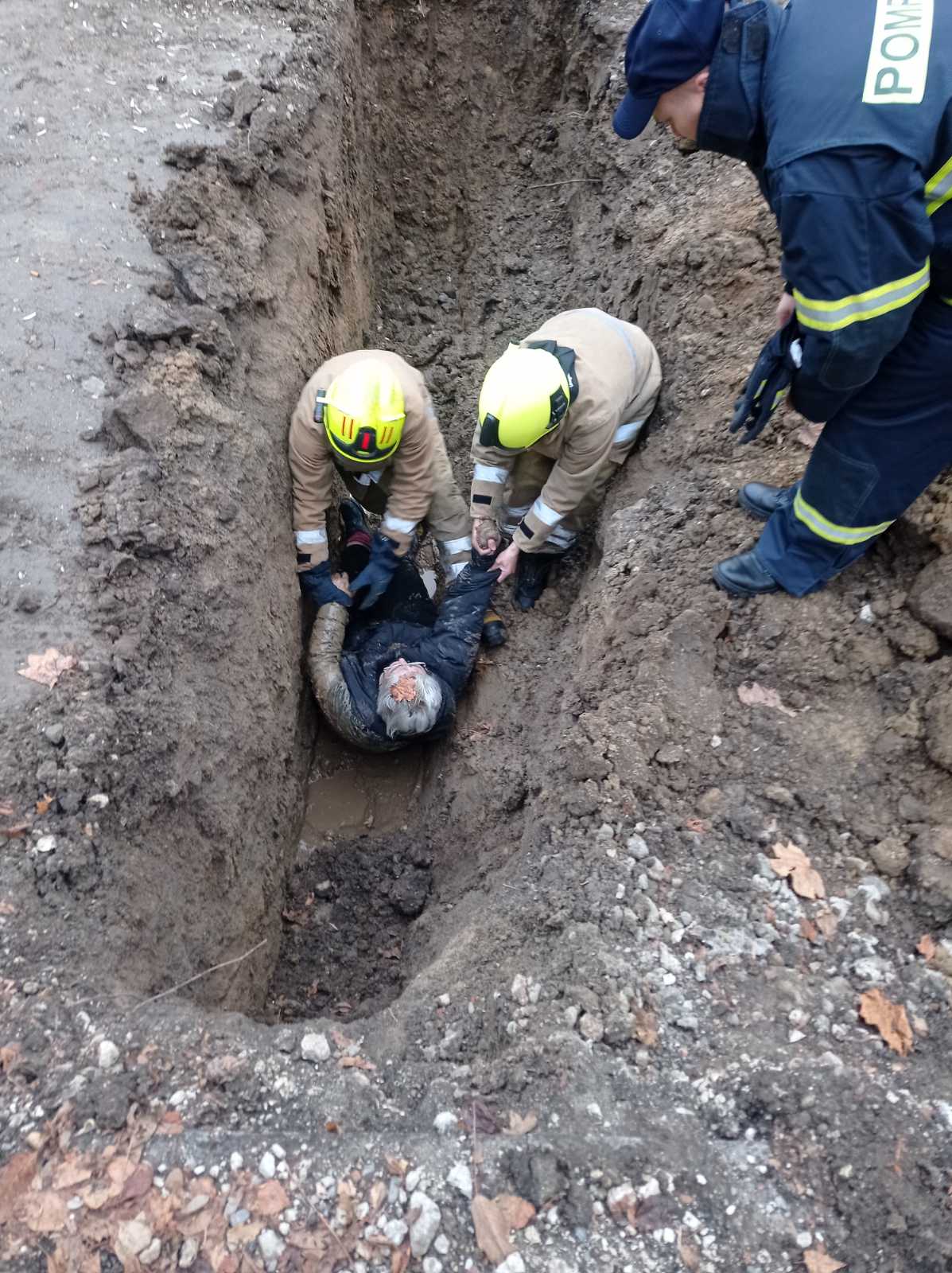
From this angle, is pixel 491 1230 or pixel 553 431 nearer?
pixel 491 1230

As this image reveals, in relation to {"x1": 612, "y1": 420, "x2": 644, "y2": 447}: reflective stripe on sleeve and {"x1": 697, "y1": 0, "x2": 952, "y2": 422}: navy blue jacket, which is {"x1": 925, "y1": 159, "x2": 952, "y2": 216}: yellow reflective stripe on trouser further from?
{"x1": 612, "y1": 420, "x2": 644, "y2": 447}: reflective stripe on sleeve

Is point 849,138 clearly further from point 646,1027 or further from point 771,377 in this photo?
point 646,1027

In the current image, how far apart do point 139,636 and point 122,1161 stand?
1794mm

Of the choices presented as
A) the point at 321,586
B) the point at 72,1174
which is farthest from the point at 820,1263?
the point at 321,586

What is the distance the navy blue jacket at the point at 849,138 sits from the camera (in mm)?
2021

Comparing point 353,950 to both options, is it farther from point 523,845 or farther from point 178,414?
point 178,414

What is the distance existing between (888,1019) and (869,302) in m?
2.15

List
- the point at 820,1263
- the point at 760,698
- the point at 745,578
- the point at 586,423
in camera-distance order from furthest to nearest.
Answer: the point at 586,423, the point at 745,578, the point at 760,698, the point at 820,1263

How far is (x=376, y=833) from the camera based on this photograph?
4.48 meters

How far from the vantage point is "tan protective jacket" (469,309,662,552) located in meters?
3.96

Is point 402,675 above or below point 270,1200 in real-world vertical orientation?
below

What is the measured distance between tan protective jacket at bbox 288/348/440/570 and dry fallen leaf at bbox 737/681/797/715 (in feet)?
7.16

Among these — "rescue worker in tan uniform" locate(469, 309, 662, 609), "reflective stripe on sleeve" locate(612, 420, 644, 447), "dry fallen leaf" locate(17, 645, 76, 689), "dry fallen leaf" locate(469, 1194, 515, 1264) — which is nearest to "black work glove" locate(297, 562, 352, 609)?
"rescue worker in tan uniform" locate(469, 309, 662, 609)

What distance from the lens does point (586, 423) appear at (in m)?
3.96
